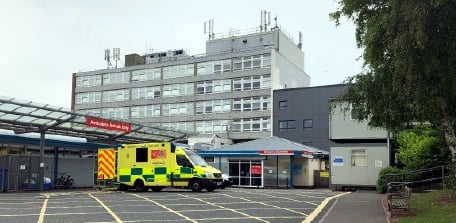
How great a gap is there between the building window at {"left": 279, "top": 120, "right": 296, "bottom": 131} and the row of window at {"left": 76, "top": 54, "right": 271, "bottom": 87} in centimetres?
→ 857

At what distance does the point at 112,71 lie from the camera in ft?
280

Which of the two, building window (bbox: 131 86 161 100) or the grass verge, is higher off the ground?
building window (bbox: 131 86 161 100)

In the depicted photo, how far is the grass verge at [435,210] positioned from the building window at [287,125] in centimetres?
4690

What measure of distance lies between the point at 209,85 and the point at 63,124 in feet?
149

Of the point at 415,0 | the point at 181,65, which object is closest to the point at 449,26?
the point at 415,0

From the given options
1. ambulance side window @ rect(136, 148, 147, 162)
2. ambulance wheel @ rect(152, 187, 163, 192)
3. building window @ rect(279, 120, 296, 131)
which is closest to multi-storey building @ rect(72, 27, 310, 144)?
building window @ rect(279, 120, 296, 131)

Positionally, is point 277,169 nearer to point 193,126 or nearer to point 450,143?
point 450,143

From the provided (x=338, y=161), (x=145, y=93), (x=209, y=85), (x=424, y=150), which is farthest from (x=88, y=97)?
(x=424, y=150)

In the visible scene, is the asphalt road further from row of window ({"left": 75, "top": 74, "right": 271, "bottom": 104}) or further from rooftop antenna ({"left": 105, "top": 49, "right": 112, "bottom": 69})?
rooftop antenna ({"left": 105, "top": 49, "right": 112, "bottom": 69})

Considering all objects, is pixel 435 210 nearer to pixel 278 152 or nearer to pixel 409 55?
pixel 409 55

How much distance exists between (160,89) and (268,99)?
18843mm

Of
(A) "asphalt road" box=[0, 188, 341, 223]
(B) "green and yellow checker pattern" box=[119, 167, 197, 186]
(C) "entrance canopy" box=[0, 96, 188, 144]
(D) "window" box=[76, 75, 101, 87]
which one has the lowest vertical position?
(A) "asphalt road" box=[0, 188, 341, 223]

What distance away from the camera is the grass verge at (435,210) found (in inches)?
509

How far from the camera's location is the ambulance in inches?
1107
